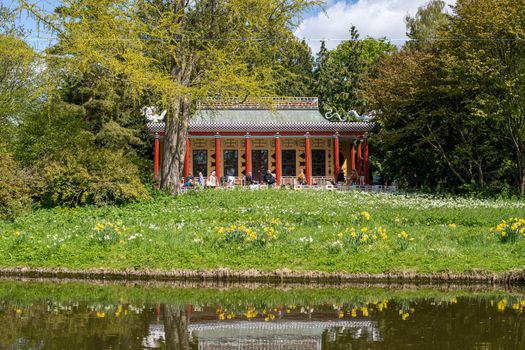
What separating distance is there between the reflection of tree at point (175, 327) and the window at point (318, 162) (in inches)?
1150

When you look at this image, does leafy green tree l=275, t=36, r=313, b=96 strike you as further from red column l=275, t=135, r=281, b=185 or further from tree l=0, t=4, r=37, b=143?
tree l=0, t=4, r=37, b=143

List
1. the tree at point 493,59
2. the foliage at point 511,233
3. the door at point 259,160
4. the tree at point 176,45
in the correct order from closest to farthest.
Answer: the foliage at point 511,233 < the tree at point 176,45 < the tree at point 493,59 < the door at point 259,160

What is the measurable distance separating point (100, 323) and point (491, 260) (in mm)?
7544

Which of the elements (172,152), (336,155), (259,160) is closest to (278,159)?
(259,160)

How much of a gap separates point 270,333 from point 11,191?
39.3 ft

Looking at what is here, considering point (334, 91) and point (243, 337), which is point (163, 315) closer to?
point (243, 337)

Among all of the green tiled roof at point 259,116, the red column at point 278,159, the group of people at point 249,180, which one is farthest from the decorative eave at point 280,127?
the group of people at point 249,180

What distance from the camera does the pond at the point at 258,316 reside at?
7129 mm

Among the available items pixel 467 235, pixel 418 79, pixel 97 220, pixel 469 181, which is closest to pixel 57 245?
pixel 97 220

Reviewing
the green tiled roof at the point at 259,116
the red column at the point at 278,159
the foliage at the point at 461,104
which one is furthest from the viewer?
the green tiled roof at the point at 259,116

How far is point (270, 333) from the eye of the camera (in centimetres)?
761

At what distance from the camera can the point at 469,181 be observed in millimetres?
30688

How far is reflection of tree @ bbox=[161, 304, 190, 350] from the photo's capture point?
7.03 m

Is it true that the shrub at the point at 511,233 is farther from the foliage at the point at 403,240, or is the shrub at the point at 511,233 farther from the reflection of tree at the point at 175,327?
the reflection of tree at the point at 175,327
